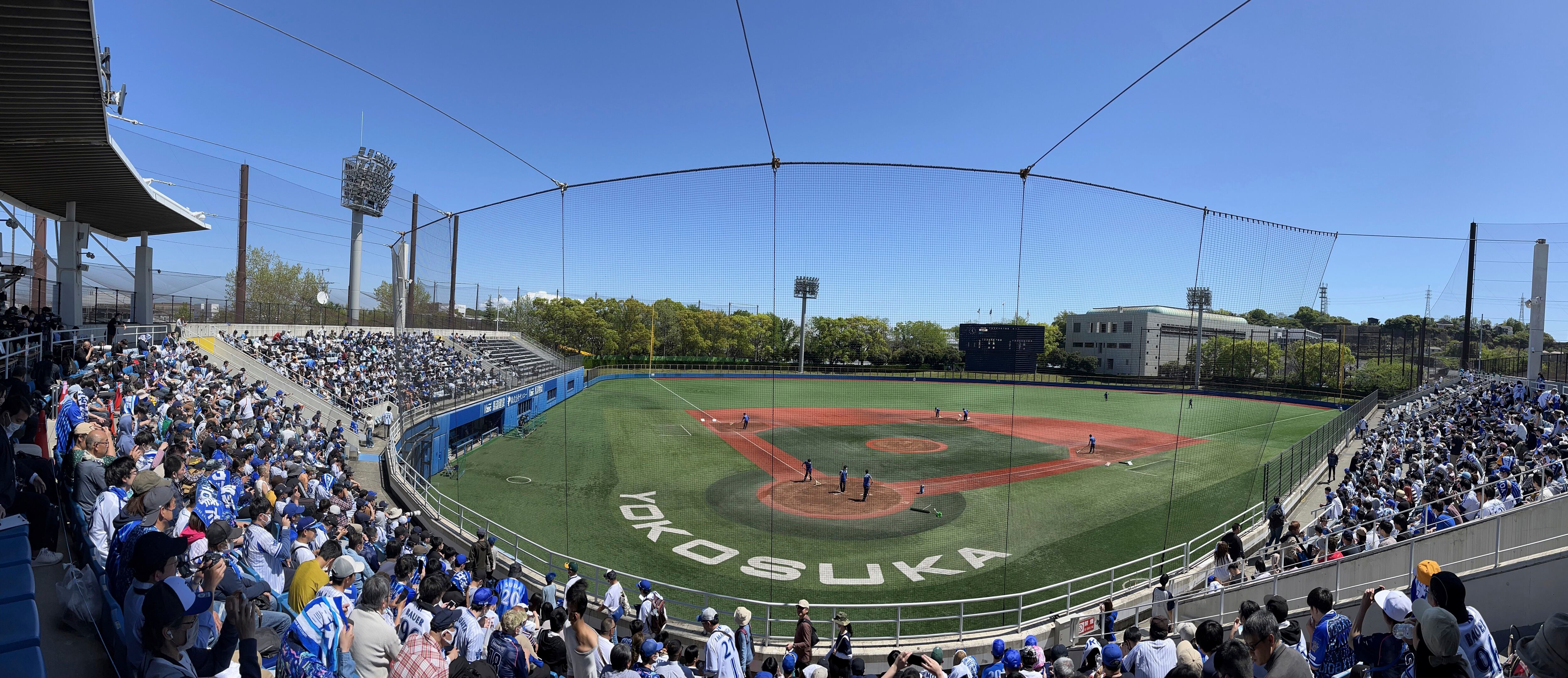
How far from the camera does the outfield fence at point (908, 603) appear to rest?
945 centimetres

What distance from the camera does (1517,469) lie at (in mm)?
9586

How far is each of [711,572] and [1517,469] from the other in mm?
14007

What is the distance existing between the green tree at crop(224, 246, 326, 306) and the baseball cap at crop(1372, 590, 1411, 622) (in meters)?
50.9

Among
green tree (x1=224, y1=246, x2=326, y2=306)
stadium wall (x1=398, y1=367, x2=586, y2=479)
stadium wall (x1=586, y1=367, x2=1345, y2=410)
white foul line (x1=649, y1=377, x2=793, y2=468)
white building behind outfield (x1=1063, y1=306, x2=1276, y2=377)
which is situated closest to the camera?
white building behind outfield (x1=1063, y1=306, x2=1276, y2=377)

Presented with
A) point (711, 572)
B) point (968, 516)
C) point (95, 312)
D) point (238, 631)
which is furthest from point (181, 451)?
point (95, 312)

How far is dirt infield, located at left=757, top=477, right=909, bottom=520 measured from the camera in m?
17.6

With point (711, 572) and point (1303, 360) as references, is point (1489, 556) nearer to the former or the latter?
point (711, 572)

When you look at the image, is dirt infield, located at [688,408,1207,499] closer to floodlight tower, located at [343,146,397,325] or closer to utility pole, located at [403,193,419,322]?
utility pole, located at [403,193,419,322]

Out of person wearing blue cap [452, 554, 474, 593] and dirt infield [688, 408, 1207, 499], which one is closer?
person wearing blue cap [452, 554, 474, 593]

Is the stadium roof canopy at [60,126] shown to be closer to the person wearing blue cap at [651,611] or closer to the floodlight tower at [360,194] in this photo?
the person wearing blue cap at [651,611]

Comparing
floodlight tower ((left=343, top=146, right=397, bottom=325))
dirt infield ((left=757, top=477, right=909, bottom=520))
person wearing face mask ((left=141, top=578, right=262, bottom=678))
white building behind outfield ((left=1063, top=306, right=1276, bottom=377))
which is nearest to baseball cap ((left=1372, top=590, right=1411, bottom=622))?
person wearing face mask ((left=141, top=578, right=262, bottom=678))

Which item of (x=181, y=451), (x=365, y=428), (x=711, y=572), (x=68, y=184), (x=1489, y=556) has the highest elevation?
(x=68, y=184)

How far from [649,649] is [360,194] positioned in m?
32.0

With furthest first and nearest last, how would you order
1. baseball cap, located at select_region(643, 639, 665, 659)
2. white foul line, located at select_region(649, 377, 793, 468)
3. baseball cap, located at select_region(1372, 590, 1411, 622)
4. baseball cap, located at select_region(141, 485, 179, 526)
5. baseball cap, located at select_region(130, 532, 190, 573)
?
white foul line, located at select_region(649, 377, 793, 468) → baseball cap, located at select_region(643, 639, 665, 659) → baseball cap, located at select_region(141, 485, 179, 526) → baseball cap, located at select_region(1372, 590, 1411, 622) → baseball cap, located at select_region(130, 532, 190, 573)
